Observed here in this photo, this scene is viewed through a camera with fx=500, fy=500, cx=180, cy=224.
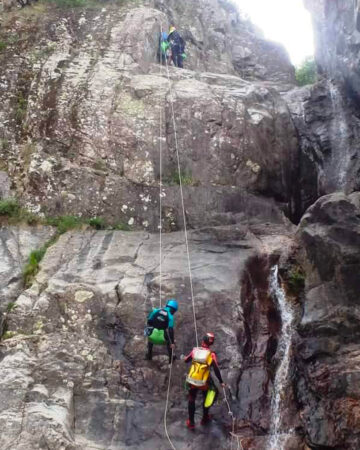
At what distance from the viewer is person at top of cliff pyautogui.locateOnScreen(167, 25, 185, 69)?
20078mm

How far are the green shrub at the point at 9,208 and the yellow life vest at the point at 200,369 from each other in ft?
26.9

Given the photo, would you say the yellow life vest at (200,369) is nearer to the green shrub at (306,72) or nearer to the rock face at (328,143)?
the rock face at (328,143)

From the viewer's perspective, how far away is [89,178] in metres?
15.9

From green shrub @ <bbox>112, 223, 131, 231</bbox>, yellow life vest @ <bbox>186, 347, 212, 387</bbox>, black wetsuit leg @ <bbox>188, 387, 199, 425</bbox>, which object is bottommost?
black wetsuit leg @ <bbox>188, 387, 199, 425</bbox>

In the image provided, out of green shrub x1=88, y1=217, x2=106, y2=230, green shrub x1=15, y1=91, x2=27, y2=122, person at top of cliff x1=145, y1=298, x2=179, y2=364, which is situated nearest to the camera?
person at top of cliff x1=145, y1=298, x2=179, y2=364

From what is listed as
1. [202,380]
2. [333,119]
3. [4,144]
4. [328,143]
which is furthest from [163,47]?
[202,380]

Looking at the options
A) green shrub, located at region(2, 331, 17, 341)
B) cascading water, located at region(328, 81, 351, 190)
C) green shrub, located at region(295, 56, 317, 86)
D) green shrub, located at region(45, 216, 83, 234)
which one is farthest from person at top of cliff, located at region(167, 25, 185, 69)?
green shrub, located at region(2, 331, 17, 341)

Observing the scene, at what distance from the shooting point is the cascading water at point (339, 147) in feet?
58.0

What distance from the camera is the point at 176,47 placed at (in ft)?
66.4

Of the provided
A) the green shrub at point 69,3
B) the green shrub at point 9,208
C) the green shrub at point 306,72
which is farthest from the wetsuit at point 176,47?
the green shrub at point 9,208

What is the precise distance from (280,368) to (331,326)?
1.81 metres

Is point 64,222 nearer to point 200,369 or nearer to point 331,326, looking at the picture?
point 200,369

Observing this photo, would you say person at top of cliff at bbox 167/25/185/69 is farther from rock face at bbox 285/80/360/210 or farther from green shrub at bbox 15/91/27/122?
green shrub at bbox 15/91/27/122

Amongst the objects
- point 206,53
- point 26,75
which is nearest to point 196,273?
point 26,75
